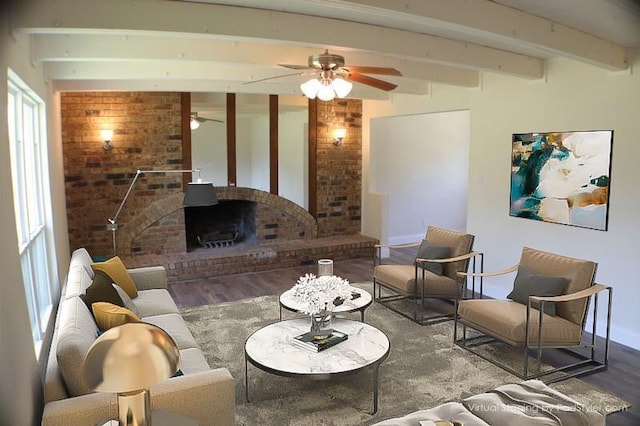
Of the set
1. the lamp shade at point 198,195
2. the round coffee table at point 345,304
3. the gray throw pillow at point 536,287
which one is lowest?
the round coffee table at point 345,304

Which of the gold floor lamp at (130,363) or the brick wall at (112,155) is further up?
the brick wall at (112,155)

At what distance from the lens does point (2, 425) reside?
1.83 metres

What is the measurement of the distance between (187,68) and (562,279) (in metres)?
3.90

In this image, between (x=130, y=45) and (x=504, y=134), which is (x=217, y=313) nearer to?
(x=130, y=45)

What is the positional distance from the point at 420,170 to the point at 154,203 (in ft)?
15.3

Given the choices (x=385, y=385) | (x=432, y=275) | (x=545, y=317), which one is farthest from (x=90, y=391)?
(x=432, y=275)

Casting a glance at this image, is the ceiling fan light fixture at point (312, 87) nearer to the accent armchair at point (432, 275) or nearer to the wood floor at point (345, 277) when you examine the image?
the accent armchair at point (432, 275)

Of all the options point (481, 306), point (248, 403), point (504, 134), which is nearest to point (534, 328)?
point (481, 306)

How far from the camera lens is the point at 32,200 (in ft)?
13.2

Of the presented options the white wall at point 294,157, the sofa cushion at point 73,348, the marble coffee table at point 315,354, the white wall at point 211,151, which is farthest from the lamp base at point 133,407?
the white wall at point 294,157

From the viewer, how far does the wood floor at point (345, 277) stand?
138 inches

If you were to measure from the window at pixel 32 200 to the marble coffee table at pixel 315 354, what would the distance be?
1.39 meters

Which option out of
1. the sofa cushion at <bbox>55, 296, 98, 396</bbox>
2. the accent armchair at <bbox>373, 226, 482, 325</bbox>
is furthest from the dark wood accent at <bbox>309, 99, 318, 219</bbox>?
the sofa cushion at <bbox>55, 296, 98, 396</bbox>

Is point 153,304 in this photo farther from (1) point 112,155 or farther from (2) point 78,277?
(1) point 112,155
